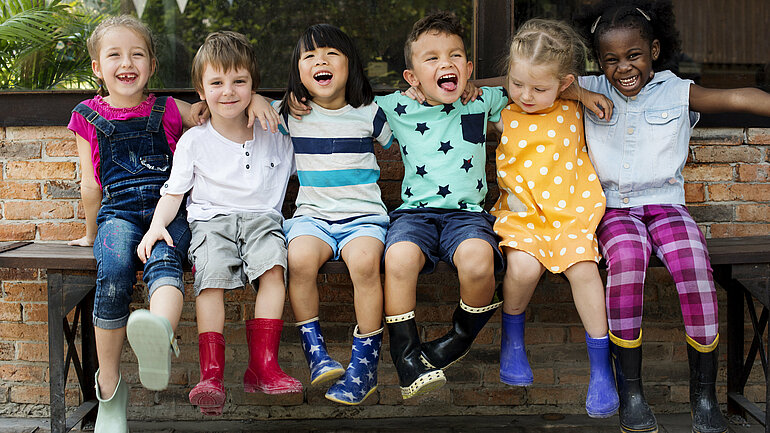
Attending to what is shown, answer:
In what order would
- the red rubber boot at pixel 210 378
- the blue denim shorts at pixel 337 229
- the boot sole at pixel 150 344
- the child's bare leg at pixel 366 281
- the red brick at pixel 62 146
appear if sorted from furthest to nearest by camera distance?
the red brick at pixel 62 146, the blue denim shorts at pixel 337 229, the child's bare leg at pixel 366 281, the red rubber boot at pixel 210 378, the boot sole at pixel 150 344

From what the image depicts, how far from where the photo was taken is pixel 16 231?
9.92 ft

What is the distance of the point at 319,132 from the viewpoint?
8.85ft

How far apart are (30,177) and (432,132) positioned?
178cm

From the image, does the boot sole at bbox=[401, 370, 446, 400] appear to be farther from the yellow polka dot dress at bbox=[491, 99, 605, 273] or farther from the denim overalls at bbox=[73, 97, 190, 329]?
the denim overalls at bbox=[73, 97, 190, 329]

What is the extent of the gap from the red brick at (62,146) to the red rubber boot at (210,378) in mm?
1182

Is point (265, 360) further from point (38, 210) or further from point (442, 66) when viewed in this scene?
point (38, 210)

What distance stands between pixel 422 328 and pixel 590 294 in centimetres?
87

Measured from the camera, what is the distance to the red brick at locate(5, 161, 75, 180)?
3002 millimetres

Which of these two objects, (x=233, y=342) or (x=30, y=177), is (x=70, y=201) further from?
(x=233, y=342)

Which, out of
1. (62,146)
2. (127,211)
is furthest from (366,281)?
(62,146)

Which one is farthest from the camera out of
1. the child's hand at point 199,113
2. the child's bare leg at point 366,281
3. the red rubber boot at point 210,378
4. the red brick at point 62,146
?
the red brick at point 62,146

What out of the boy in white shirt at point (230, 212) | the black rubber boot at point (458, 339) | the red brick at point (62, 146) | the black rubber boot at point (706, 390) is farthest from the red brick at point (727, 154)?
the red brick at point (62, 146)

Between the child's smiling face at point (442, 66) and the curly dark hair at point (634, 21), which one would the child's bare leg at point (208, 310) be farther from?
the curly dark hair at point (634, 21)

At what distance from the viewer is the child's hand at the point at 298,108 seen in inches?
106
